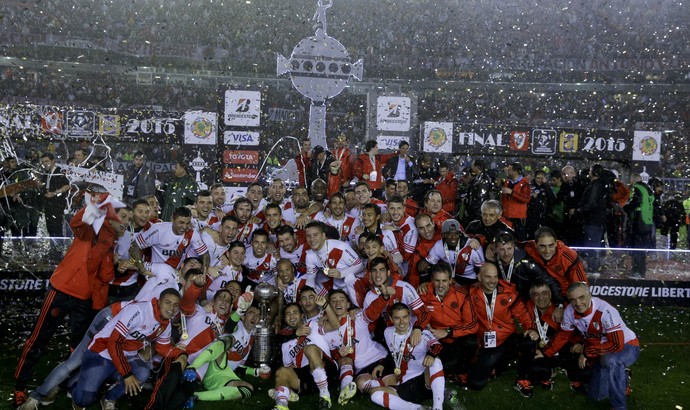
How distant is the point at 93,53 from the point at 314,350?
630 inches

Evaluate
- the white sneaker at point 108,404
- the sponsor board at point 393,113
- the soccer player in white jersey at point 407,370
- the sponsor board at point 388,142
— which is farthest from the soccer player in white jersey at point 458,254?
the sponsor board at point 393,113

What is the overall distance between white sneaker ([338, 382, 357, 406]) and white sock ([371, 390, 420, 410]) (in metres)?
0.18

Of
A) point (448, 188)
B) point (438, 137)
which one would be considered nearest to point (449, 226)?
point (448, 188)

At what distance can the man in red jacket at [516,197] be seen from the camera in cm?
892

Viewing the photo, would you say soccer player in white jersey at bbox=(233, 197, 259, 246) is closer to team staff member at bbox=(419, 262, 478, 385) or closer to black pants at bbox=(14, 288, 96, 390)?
black pants at bbox=(14, 288, 96, 390)

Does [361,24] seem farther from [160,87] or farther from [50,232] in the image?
[50,232]

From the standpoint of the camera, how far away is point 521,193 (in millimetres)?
8930

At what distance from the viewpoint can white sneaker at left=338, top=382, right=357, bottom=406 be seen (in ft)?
16.2

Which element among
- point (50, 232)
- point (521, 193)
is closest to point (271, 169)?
point (50, 232)

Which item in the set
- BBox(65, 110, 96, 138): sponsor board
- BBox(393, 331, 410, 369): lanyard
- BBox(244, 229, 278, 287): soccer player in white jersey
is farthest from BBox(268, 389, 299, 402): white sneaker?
→ BBox(65, 110, 96, 138): sponsor board

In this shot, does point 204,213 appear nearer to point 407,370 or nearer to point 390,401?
point 407,370

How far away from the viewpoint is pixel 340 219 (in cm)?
705

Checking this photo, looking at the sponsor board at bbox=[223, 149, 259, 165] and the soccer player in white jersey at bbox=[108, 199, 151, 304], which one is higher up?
the sponsor board at bbox=[223, 149, 259, 165]

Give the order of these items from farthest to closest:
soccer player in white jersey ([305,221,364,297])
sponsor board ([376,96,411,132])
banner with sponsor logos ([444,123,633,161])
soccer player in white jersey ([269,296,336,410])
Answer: sponsor board ([376,96,411,132]) < banner with sponsor logos ([444,123,633,161]) < soccer player in white jersey ([305,221,364,297]) < soccer player in white jersey ([269,296,336,410])
